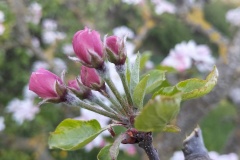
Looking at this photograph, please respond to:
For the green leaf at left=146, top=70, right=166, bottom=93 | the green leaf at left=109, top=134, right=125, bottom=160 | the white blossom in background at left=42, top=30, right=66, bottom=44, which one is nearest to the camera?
the green leaf at left=109, top=134, right=125, bottom=160

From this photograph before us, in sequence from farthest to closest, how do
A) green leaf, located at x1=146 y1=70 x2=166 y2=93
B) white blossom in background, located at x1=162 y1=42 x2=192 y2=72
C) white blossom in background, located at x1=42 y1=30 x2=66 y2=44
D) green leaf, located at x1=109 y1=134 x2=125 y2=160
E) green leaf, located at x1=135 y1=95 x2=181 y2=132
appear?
white blossom in background, located at x1=42 y1=30 x2=66 y2=44
white blossom in background, located at x1=162 y1=42 x2=192 y2=72
green leaf, located at x1=146 y1=70 x2=166 y2=93
green leaf, located at x1=109 y1=134 x2=125 y2=160
green leaf, located at x1=135 y1=95 x2=181 y2=132

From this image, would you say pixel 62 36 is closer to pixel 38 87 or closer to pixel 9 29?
pixel 9 29

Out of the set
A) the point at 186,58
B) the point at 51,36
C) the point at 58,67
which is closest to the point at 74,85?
the point at 186,58

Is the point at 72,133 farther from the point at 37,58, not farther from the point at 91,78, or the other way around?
the point at 37,58

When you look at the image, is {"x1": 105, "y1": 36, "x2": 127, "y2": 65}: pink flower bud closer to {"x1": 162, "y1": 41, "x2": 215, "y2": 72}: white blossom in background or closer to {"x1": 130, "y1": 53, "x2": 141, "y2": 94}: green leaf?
{"x1": 130, "y1": 53, "x2": 141, "y2": 94}: green leaf

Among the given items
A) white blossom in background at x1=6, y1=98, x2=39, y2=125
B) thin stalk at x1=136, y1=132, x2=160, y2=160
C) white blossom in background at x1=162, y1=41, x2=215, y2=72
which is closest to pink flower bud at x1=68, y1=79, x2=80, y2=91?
thin stalk at x1=136, y1=132, x2=160, y2=160

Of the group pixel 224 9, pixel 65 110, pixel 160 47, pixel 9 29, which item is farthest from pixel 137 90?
pixel 224 9

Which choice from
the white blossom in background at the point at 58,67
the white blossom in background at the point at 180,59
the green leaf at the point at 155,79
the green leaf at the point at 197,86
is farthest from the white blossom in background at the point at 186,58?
the green leaf at the point at 197,86
